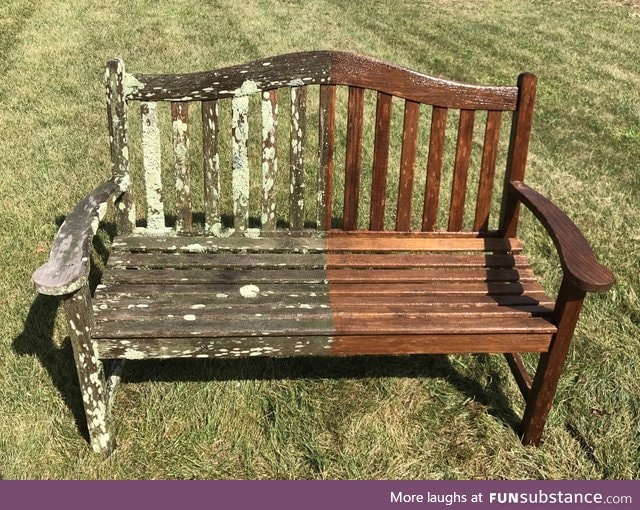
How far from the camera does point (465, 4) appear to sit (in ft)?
42.0

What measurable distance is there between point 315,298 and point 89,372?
0.93m

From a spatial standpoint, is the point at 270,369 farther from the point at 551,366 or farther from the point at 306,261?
the point at 551,366

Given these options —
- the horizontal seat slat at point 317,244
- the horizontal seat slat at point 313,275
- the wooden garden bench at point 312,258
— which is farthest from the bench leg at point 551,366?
the horizontal seat slat at point 317,244

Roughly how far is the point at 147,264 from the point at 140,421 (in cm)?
72

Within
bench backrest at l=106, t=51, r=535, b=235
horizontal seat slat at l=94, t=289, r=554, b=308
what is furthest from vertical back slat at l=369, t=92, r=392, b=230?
horizontal seat slat at l=94, t=289, r=554, b=308

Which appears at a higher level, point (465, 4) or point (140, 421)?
point (465, 4)

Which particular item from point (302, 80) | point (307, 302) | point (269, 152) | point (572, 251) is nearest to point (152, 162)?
point (269, 152)

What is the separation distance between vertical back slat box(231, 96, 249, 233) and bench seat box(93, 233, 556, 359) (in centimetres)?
13

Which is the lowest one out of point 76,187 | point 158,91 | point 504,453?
point 504,453

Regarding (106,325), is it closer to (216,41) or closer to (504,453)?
(504,453)

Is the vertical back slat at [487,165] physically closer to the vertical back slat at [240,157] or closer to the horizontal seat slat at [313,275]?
the horizontal seat slat at [313,275]

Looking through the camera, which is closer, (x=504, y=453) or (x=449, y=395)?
(x=504, y=453)

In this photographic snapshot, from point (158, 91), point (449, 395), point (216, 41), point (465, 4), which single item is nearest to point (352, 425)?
point (449, 395)

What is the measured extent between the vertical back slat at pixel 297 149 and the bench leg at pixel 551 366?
4.23 feet
